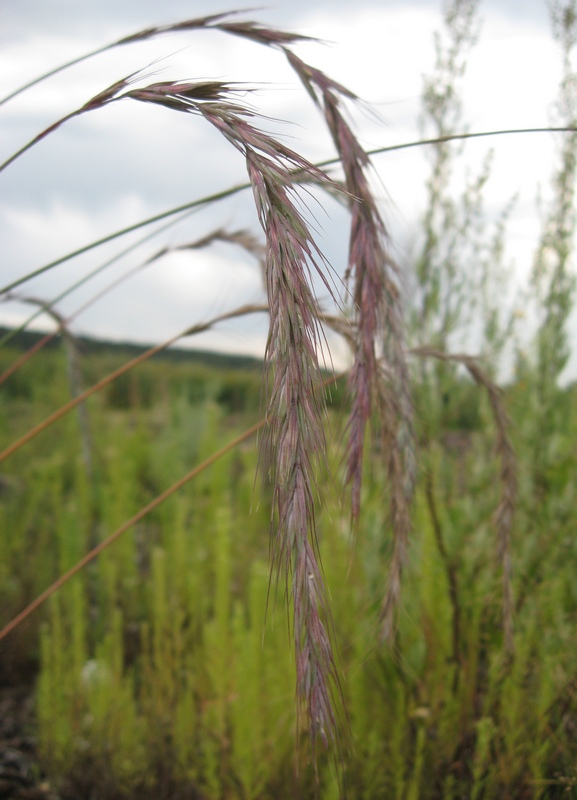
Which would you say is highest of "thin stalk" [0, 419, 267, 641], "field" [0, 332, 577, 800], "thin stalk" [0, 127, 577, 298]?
"thin stalk" [0, 127, 577, 298]

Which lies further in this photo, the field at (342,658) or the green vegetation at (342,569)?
the field at (342,658)

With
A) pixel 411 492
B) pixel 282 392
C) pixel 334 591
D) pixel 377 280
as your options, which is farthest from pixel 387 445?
pixel 334 591

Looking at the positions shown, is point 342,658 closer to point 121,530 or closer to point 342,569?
point 342,569

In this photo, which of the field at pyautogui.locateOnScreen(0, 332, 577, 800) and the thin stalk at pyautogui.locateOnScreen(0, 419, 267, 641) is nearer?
the thin stalk at pyautogui.locateOnScreen(0, 419, 267, 641)

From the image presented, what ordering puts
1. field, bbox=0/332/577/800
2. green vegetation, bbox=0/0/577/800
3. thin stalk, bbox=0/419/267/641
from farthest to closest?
field, bbox=0/332/577/800, thin stalk, bbox=0/419/267/641, green vegetation, bbox=0/0/577/800

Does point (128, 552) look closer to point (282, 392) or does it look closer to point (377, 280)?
point (377, 280)

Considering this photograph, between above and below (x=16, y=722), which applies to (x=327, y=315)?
above

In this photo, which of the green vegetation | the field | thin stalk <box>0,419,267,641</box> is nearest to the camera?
the green vegetation

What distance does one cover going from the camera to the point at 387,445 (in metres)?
1.06

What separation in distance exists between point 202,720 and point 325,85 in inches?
55.6

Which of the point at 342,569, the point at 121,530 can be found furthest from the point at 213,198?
the point at 342,569

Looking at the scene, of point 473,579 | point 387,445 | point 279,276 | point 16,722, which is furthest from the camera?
point 16,722

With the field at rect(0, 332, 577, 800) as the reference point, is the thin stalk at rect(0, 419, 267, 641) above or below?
above

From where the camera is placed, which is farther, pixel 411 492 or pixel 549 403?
pixel 549 403
